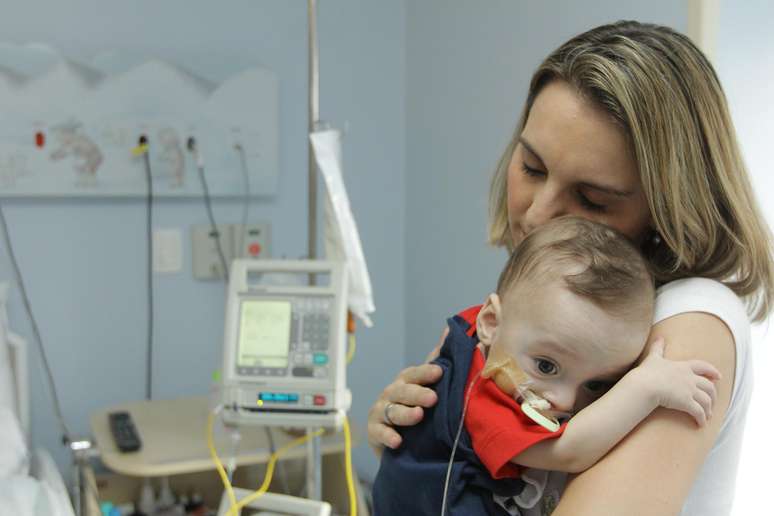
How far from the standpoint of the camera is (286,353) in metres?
1.79

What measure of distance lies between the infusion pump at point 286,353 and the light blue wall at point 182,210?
3.44ft

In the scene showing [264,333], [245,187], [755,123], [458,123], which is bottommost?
[264,333]

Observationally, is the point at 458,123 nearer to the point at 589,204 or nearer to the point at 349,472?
the point at 349,472

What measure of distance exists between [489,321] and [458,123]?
5.86 feet

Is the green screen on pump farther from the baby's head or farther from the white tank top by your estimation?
the white tank top

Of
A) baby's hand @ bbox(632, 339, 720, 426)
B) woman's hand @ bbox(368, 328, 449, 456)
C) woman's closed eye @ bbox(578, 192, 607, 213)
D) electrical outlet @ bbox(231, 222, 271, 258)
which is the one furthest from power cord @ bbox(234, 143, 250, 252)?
baby's hand @ bbox(632, 339, 720, 426)

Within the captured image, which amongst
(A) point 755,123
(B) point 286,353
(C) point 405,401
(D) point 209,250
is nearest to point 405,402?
(C) point 405,401

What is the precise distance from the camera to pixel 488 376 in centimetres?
106

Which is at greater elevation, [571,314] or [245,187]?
[245,187]

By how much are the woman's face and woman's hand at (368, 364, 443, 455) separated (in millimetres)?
244

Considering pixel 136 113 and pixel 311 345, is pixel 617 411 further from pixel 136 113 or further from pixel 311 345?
pixel 136 113

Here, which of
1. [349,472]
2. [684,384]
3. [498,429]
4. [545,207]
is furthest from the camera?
[349,472]

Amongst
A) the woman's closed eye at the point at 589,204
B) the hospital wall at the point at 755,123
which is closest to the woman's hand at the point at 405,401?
the woman's closed eye at the point at 589,204

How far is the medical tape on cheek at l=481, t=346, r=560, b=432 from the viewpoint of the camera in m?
1.02
